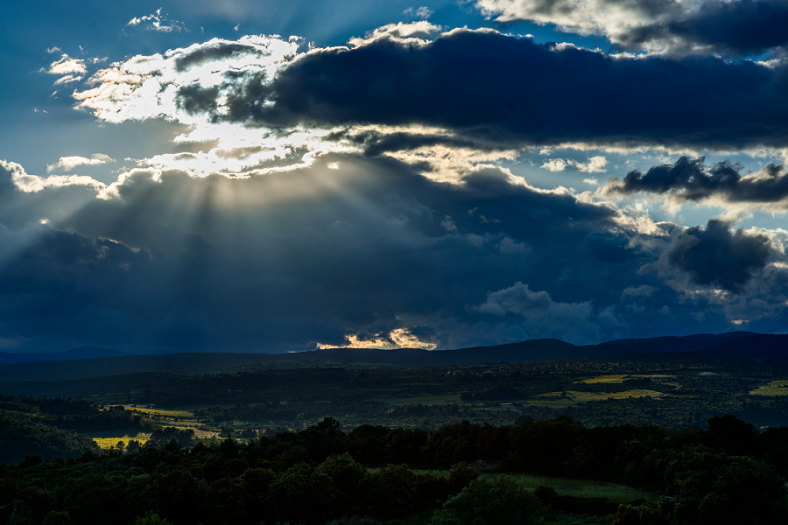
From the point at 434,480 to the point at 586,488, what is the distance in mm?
14471

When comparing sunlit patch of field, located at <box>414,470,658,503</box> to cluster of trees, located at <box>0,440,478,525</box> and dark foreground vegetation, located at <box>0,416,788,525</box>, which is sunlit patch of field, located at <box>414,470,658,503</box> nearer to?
dark foreground vegetation, located at <box>0,416,788,525</box>

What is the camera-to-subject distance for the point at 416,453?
7750 cm

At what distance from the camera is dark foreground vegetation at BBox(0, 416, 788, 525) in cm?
3847

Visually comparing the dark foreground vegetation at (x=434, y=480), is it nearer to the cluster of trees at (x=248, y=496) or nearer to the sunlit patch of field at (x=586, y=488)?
the cluster of trees at (x=248, y=496)

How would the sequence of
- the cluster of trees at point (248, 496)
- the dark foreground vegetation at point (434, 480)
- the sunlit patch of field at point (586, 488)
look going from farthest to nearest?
1. the cluster of trees at point (248, 496)
2. the sunlit patch of field at point (586, 488)
3. the dark foreground vegetation at point (434, 480)

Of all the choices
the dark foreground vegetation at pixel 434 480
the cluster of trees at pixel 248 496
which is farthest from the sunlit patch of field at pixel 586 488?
the cluster of trees at pixel 248 496

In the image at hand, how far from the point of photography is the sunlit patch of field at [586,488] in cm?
5138

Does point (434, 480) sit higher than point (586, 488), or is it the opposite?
point (434, 480)

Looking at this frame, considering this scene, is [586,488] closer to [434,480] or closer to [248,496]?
[434,480]

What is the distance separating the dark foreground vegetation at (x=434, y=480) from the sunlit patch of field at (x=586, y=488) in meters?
1.70

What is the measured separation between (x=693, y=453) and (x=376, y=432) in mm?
45715

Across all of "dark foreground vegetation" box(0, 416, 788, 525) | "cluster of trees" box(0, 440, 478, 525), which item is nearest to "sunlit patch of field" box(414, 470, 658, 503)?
"dark foreground vegetation" box(0, 416, 788, 525)

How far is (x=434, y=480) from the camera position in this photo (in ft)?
188

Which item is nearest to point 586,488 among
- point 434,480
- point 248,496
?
point 434,480
